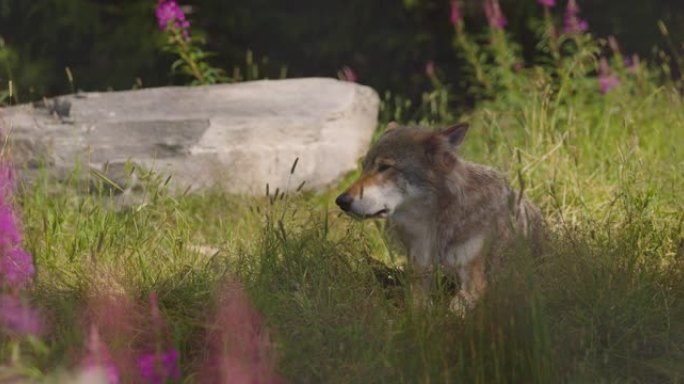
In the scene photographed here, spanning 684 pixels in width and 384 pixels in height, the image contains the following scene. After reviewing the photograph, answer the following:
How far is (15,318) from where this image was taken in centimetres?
397

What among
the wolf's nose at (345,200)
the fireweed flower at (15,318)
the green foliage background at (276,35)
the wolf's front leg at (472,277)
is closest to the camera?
the fireweed flower at (15,318)

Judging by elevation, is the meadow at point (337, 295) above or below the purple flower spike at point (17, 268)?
below

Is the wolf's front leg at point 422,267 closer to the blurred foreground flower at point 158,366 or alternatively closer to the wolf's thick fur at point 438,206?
the wolf's thick fur at point 438,206

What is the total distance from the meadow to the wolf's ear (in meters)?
0.52

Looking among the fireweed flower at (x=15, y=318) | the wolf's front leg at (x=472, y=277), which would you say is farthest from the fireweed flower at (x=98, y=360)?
the wolf's front leg at (x=472, y=277)

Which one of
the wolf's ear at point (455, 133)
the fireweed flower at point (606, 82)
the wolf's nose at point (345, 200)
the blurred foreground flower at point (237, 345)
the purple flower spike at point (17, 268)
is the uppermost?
the wolf's ear at point (455, 133)

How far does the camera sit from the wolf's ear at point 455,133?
5.15 meters

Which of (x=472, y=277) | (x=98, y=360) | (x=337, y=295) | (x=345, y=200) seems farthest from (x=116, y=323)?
(x=472, y=277)

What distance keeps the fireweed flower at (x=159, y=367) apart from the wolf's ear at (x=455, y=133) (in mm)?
1914

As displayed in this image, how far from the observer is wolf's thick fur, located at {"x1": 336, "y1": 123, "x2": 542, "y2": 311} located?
5145mm

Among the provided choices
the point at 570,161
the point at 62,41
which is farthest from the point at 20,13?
the point at 570,161

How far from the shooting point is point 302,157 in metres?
7.42

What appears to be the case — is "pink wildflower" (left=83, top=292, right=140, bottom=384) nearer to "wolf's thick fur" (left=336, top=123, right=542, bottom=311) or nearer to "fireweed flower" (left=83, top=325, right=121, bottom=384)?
"fireweed flower" (left=83, top=325, right=121, bottom=384)

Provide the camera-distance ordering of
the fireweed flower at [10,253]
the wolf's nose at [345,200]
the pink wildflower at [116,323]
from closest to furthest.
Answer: the fireweed flower at [10,253] → the pink wildflower at [116,323] → the wolf's nose at [345,200]
